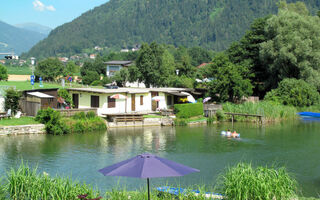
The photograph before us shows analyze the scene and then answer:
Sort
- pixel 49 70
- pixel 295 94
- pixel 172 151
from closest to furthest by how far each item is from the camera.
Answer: pixel 172 151 → pixel 295 94 → pixel 49 70

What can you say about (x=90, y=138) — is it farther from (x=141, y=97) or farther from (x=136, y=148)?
(x=141, y=97)

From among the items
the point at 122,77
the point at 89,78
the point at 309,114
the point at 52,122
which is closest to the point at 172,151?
the point at 52,122

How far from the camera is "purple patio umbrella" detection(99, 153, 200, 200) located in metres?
10.8

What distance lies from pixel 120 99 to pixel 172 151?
15.7m

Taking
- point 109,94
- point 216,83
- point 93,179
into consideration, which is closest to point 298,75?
point 216,83

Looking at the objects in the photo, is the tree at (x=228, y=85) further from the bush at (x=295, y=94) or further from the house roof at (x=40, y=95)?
the house roof at (x=40, y=95)

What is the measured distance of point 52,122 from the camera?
106 feet

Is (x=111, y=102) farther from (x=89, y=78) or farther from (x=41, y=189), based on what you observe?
(x=89, y=78)

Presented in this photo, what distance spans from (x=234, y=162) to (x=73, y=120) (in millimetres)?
16599

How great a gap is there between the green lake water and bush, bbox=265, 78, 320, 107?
11.3 meters

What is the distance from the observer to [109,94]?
39.9 m

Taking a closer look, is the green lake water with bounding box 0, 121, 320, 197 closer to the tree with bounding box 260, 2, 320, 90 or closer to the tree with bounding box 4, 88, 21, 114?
the tree with bounding box 4, 88, 21, 114

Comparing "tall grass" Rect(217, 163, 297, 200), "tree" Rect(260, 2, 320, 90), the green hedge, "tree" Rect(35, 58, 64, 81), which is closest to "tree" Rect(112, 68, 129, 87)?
"tree" Rect(35, 58, 64, 81)

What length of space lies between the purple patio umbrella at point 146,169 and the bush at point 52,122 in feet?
70.8
